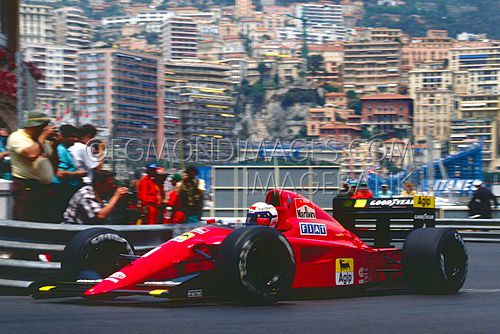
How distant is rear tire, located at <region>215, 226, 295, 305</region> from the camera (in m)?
7.78

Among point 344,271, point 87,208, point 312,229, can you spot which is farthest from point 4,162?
point 344,271

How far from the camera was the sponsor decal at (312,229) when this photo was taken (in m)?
8.95

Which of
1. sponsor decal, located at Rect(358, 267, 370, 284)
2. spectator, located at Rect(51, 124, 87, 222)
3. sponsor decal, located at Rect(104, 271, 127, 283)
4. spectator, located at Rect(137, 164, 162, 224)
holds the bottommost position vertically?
sponsor decal, located at Rect(358, 267, 370, 284)

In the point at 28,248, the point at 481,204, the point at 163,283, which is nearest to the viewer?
the point at 163,283

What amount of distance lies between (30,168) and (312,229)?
2.55 m

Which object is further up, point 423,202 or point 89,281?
point 423,202

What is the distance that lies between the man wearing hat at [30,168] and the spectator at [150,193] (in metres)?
3.31

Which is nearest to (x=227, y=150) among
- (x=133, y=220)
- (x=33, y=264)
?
(x=133, y=220)

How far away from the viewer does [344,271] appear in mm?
9055

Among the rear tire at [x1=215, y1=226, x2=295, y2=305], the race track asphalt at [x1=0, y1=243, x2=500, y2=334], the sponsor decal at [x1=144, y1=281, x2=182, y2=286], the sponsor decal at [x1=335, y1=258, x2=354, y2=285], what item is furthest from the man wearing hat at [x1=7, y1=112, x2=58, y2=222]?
the sponsor decal at [x1=335, y1=258, x2=354, y2=285]

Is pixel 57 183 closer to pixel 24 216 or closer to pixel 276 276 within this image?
pixel 24 216

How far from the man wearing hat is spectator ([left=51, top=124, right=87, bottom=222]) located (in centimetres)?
21

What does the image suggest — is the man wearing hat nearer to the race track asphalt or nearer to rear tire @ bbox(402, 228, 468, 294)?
the race track asphalt

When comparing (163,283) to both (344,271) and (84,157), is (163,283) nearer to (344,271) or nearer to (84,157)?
(344,271)
